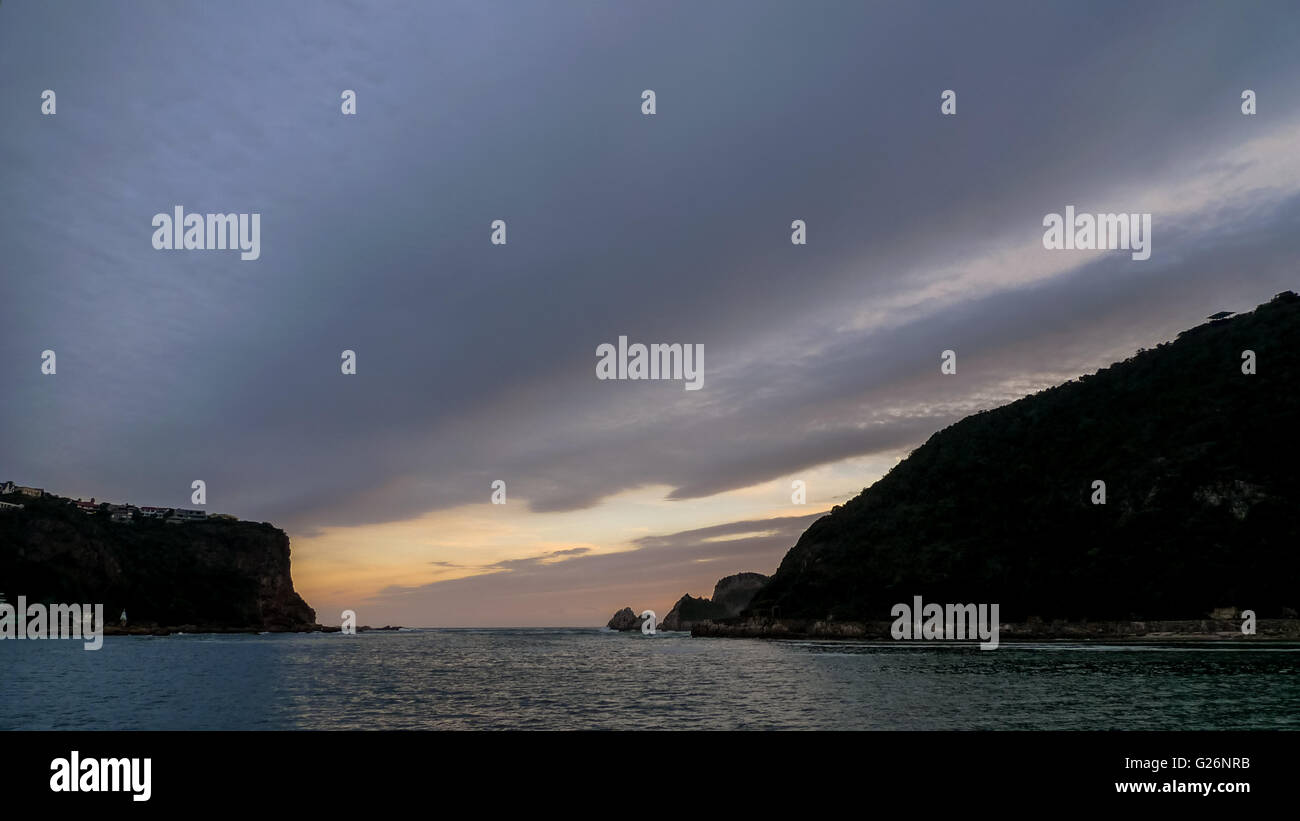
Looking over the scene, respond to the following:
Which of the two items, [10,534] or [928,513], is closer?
[928,513]

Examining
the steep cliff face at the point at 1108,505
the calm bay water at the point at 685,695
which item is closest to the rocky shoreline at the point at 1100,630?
the steep cliff face at the point at 1108,505

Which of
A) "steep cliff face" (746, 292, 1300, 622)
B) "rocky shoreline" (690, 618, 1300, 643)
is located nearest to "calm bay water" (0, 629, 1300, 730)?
"rocky shoreline" (690, 618, 1300, 643)

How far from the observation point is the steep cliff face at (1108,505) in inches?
4171

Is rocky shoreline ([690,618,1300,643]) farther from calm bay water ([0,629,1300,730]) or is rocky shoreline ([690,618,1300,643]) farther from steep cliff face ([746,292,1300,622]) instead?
calm bay water ([0,629,1300,730])

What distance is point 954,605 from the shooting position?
134 m

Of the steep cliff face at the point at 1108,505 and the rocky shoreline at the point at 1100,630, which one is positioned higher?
the steep cliff face at the point at 1108,505

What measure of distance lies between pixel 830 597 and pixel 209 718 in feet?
456

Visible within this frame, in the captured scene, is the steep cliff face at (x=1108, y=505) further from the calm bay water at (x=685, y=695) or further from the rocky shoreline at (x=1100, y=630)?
the calm bay water at (x=685, y=695)

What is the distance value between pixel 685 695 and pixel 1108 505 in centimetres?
11129

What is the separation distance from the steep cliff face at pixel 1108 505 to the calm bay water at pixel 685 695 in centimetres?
3556

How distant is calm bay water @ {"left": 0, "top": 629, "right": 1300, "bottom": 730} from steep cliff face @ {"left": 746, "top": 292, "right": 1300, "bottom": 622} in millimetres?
35559

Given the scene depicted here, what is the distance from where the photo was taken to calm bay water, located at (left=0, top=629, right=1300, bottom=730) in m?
34.2
